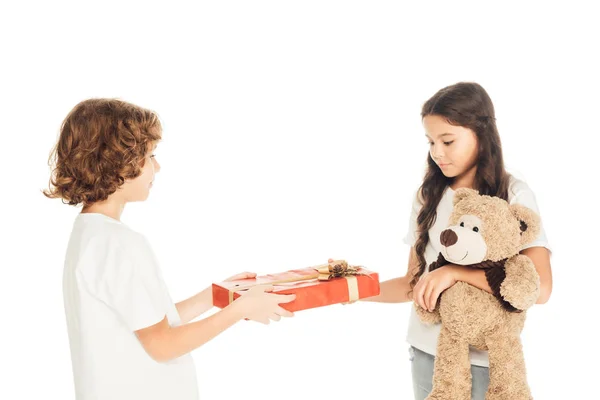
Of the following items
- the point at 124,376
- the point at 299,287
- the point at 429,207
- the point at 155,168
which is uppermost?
the point at 155,168

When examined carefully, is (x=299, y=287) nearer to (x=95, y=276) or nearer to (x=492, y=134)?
(x=95, y=276)

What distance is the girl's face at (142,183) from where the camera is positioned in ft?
4.55

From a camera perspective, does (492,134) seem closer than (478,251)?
No

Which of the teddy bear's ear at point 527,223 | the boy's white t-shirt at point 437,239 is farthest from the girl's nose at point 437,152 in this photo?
the teddy bear's ear at point 527,223

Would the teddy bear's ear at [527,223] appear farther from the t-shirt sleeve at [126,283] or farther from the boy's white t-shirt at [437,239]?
the t-shirt sleeve at [126,283]

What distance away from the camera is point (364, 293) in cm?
155

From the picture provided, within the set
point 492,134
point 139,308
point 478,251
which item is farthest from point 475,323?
point 139,308

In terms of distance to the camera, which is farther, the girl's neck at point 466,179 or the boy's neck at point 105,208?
the girl's neck at point 466,179

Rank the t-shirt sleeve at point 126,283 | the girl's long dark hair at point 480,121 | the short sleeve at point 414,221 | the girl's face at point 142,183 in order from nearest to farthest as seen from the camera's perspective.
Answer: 1. the t-shirt sleeve at point 126,283
2. the girl's face at point 142,183
3. the girl's long dark hair at point 480,121
4. the short sleeve at point 414,221

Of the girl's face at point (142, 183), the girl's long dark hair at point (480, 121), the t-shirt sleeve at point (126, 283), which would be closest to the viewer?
the t-shirt sleeve at point (126, 283)

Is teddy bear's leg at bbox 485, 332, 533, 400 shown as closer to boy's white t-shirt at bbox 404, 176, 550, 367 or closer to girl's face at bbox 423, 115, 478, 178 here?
boy's white t-shirt at bbox 404, 176, 550, 367

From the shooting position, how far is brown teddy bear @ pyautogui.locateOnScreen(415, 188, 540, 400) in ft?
4.33

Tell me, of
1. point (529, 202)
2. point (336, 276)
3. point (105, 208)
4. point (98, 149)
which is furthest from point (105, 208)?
point (529, 202)

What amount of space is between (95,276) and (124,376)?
0.22 metres
